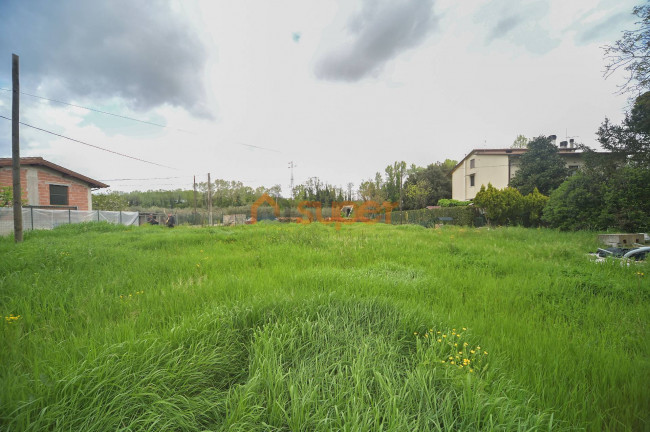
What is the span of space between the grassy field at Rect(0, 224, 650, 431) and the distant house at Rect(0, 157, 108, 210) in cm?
1863

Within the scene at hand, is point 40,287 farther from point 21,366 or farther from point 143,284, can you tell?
point 21,366

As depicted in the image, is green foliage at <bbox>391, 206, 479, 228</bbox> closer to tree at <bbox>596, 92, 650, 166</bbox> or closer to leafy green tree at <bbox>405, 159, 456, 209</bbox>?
tree at <bbox>596, 92, 650, 166</bbox>

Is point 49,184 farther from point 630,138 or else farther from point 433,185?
point 433,185

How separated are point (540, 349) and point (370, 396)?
182cm

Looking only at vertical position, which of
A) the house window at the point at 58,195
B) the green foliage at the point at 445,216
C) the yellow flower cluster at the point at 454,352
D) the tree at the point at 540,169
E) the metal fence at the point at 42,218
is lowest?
the yellow flower cluster at the point at 454,352

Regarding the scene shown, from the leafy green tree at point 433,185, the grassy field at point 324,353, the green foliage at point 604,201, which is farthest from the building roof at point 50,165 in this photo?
the leafy green tree at point 433,185

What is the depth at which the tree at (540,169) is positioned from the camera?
2002 centimetres

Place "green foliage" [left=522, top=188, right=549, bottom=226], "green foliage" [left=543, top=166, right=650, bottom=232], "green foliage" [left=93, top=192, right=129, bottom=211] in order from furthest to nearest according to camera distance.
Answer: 1. "green foliage" [left=93, top=192, right=129, bottom=211]
2. "green foliage" [left=522, top=188, right=549, bottom=226]
3. "green foliage" [left=543, top=166, right=650, bottom=232]

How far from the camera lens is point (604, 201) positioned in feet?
35.8

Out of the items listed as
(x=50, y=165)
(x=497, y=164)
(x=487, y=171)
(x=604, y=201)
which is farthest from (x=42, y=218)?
(x=497, y=164)

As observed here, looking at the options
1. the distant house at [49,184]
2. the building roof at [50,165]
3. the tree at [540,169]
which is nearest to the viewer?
the building roof at [50,165]

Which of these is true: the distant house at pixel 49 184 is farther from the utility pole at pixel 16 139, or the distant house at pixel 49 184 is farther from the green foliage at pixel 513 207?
the green foliage at pixel 513 207

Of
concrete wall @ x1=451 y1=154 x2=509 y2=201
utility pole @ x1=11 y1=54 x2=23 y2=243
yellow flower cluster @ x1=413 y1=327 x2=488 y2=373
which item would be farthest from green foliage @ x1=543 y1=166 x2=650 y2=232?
utility pole @ x1=11 y1=54 x2=23 y2=243

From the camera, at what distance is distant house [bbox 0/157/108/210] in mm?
15602
